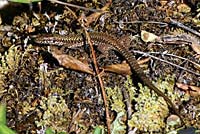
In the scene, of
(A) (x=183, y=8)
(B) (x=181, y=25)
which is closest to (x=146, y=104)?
(B) (x=181, y=25)

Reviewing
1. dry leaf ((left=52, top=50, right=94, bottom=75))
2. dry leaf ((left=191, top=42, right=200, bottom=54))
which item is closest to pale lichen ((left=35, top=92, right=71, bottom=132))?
dry leaf ((left=52, top=50, right=94, bottom=75))

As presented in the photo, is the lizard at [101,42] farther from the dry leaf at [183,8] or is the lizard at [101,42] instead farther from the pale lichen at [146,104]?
the dry leaf at [183,8]

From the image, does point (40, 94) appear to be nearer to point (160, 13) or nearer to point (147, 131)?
point (147, 131)

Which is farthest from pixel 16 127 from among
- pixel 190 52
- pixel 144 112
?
pixel 190 52

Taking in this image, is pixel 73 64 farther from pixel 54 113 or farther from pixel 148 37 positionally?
pixel 148 37

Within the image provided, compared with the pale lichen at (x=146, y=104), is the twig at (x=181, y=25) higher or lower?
higher

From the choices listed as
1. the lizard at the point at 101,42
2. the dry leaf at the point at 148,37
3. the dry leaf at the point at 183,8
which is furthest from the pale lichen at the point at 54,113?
the dry leaf at the point at 183,8

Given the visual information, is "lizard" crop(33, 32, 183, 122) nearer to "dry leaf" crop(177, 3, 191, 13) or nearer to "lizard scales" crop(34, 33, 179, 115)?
"lizard scales" crop(34, 33, 179, 115)
